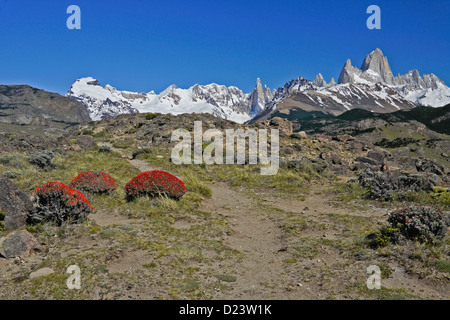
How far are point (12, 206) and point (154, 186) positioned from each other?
18.8 feet

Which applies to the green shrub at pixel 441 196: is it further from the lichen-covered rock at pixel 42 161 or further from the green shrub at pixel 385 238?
the lichen-covered rock at pixel 42 161

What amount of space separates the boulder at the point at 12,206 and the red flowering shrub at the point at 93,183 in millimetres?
3954

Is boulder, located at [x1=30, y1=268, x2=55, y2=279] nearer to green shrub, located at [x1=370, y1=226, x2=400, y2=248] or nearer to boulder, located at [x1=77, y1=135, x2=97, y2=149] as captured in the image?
green shrub, located at [x1=370, y1=226, x2=400, y2=248]

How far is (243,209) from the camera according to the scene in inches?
607

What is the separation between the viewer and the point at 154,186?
1399 cm

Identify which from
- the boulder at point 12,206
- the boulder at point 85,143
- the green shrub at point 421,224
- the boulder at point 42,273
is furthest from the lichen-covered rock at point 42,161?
the green shrub at point 421,224

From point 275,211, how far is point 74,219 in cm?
912

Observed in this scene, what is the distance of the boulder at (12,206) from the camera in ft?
30.5

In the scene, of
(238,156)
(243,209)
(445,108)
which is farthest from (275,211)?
(445,108)

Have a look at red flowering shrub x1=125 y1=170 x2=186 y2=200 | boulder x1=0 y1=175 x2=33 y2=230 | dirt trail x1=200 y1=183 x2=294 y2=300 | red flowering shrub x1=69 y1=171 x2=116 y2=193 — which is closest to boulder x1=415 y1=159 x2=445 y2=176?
dirt trail x1=200 y1=183 x2=294 y2=300

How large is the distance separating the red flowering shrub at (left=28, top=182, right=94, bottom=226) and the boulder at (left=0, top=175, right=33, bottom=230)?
0.25 meters

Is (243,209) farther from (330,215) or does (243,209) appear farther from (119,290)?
(119,290)

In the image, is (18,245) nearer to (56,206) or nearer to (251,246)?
(56,206)

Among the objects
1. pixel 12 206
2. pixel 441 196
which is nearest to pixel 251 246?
pixel 12 206
